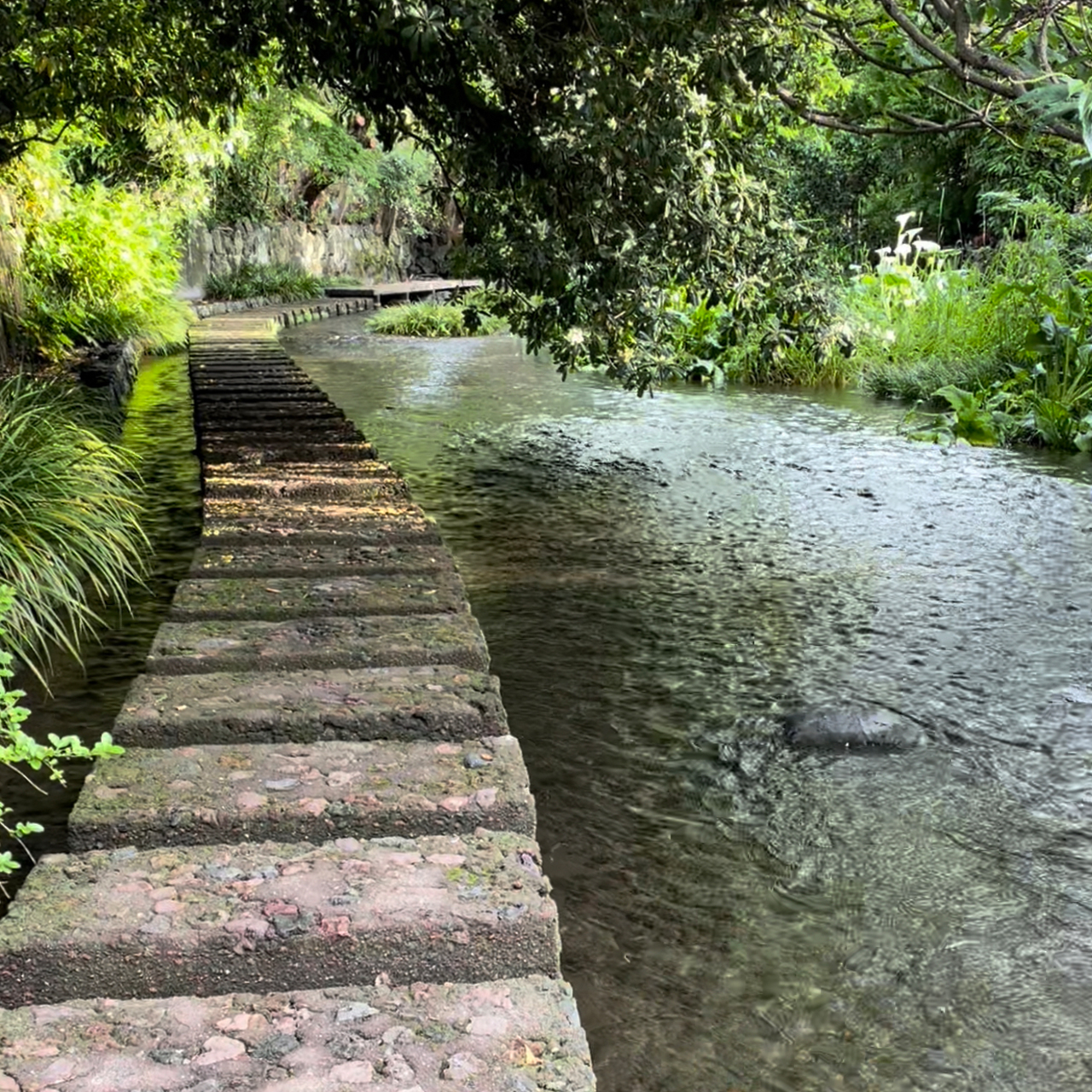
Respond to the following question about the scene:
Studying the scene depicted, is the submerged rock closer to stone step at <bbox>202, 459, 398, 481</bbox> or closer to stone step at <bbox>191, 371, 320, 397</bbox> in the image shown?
stone step at <bbox>202, 459, 398, 481</bbox>

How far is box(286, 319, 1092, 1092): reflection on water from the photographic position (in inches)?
74.8

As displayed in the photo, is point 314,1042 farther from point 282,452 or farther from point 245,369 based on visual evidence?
point 245,369

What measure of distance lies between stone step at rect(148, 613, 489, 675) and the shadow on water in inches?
17.6

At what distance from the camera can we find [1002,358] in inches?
348

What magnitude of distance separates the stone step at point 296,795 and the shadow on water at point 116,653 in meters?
0.48

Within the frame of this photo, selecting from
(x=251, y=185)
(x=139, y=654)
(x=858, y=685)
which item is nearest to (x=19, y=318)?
(x=139, y=654)

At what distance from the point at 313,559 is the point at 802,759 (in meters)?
1.42

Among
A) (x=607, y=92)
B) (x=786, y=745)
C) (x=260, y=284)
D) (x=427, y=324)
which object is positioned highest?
(x=607, y=92)

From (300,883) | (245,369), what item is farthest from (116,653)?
(245,369)

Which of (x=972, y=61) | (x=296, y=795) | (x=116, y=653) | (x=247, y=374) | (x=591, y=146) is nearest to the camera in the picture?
(x=296, y=795)

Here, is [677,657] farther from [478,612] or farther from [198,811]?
[198,811]

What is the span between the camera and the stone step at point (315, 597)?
2.75m

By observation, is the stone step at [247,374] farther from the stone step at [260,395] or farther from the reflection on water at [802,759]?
the reflection on water at [802,759]

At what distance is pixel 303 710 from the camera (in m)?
2.20
